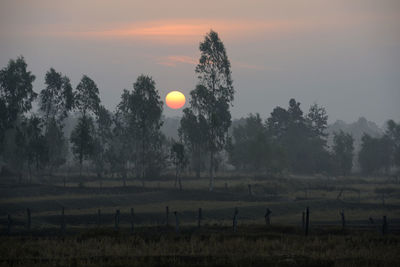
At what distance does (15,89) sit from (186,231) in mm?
69597

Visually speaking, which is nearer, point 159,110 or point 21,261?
point 21,261

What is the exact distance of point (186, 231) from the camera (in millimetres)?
40250

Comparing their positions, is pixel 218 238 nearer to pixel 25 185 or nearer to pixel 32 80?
pixel 25 185

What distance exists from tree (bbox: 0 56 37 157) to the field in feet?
83.4

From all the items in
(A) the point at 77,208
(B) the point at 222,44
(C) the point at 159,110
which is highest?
(B) the point at 222,44

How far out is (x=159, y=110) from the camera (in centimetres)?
10062

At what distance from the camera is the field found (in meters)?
27.9

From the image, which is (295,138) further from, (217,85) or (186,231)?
(186,231)

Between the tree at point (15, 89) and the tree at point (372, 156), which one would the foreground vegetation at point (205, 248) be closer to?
the tree at point (15, 89)

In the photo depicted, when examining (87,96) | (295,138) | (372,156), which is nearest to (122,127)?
(87,96)

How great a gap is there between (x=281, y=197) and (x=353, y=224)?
1129 inches

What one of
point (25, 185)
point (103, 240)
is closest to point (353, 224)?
point (103, 240)

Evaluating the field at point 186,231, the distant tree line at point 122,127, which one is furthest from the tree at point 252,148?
the field at point 186,231

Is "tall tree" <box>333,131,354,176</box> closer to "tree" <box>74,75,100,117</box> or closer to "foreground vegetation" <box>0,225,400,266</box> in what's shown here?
"tree" <box>74,75,100,117</box>
